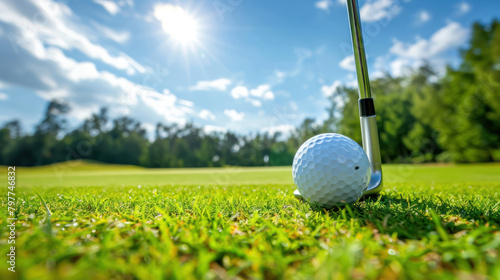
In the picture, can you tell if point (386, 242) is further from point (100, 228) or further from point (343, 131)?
point (343, 131)

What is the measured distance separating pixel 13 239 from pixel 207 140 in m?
40.4

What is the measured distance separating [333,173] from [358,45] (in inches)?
71.8

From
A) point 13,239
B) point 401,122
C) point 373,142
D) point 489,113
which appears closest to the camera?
point 13,239

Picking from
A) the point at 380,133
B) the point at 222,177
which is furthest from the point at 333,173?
the point at 380,133

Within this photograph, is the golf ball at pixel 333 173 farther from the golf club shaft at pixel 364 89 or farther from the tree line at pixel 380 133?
the tree line at pixel 380 133

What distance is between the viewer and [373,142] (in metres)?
3.58

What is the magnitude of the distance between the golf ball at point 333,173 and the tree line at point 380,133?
871 inches

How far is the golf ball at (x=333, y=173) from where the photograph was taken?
3016 millimetres

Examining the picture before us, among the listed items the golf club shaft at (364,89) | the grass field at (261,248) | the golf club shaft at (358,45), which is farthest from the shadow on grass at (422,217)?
the golf club shaft at (358,45)

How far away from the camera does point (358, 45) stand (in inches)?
138

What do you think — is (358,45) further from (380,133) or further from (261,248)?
(380,133)

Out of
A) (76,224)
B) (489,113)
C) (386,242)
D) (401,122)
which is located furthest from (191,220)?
(401,122)

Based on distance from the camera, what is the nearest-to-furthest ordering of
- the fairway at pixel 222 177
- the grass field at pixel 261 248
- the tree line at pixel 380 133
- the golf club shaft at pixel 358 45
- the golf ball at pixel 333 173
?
the grass field at pixel 261 248 < the golf ball at pixel 333 173 < the golf club shaft at pixel 358 45 < the fairway at pixel 222 177 < the tree line at pixel 380 133

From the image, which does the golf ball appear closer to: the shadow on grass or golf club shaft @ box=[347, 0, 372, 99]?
the shadow on grass
